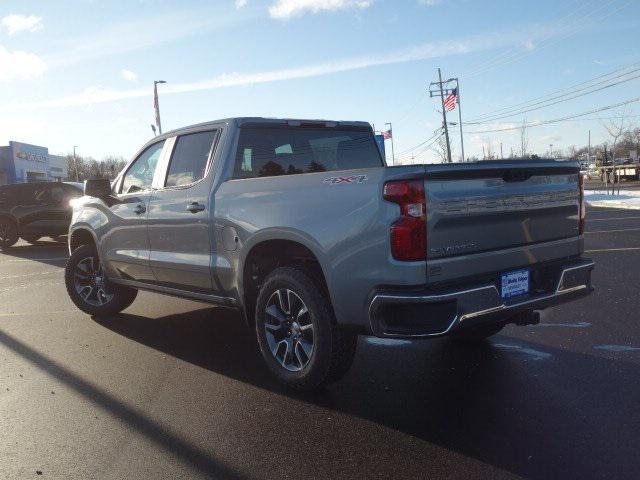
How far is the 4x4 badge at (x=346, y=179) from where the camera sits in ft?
11.7

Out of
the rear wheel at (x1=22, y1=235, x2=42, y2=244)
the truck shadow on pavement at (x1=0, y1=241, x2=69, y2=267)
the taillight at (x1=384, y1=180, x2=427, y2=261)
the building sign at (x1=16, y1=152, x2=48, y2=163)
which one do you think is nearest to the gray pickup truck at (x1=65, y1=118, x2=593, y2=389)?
the taillight at (x1=384, y1=180, x2=427, y2=261)

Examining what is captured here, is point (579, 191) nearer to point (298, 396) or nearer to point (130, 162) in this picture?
point (298, 396)

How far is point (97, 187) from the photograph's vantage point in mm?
6004

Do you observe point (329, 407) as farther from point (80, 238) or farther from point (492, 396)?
point (80, 238)

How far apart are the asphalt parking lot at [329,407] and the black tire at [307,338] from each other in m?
0.15

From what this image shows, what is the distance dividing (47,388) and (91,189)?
226cm

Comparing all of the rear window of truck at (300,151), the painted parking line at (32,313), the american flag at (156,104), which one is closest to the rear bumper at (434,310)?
the rear window of truck at (300,151)

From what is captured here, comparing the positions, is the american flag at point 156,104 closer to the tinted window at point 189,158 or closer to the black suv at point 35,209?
the black suv at point 35,209

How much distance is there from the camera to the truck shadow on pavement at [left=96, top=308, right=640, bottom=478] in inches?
121

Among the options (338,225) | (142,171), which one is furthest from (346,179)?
(142,171)

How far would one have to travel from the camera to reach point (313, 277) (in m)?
4.14

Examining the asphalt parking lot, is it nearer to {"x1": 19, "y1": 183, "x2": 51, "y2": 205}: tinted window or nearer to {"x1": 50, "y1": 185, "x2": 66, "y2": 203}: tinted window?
{"x1": 50, "y1": 185, "x2": 66, "y2": 203}: tinted window

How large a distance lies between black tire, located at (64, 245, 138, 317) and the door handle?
2.24 m

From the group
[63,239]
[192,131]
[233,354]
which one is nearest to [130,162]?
[192,131]
